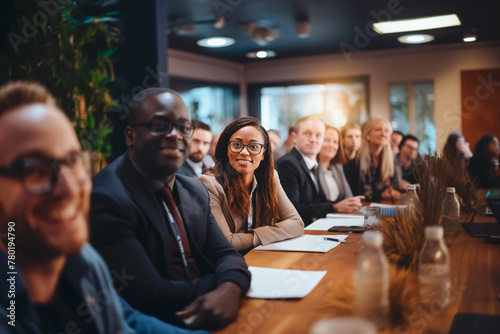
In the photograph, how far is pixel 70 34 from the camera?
2055 mm

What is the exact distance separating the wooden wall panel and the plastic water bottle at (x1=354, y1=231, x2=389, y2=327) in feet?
24.8

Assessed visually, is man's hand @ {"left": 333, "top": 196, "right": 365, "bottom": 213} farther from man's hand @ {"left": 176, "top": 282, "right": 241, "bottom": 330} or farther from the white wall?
the white wall

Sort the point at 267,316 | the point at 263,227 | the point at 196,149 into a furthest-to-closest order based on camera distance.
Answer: the point at 196,149
the point at 263,227
the point at 267,316

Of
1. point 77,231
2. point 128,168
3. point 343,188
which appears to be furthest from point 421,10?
point 77,231

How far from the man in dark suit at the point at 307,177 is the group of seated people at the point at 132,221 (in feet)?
2.45

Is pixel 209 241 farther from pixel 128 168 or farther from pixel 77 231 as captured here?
pixel 77 231

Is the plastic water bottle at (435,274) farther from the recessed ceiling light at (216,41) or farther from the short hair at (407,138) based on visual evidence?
the recessed ceiling light at (216,41)

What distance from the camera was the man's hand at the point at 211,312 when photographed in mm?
1148

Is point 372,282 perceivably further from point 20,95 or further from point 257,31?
point 257,31

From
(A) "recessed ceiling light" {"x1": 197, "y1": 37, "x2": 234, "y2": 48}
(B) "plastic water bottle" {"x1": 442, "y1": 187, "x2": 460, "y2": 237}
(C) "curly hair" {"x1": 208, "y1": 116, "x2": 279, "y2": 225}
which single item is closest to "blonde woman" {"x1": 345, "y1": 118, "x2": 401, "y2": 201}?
(B) "plastic water bottle" {"x1": 442, "y1": 187, "x2": 460, "y2": 237}

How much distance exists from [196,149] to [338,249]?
246 cm

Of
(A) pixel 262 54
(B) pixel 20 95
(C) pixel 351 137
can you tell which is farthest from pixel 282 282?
(A) pixel 262 54

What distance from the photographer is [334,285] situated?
3.93 feet

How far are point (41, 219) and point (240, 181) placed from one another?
1536mm
